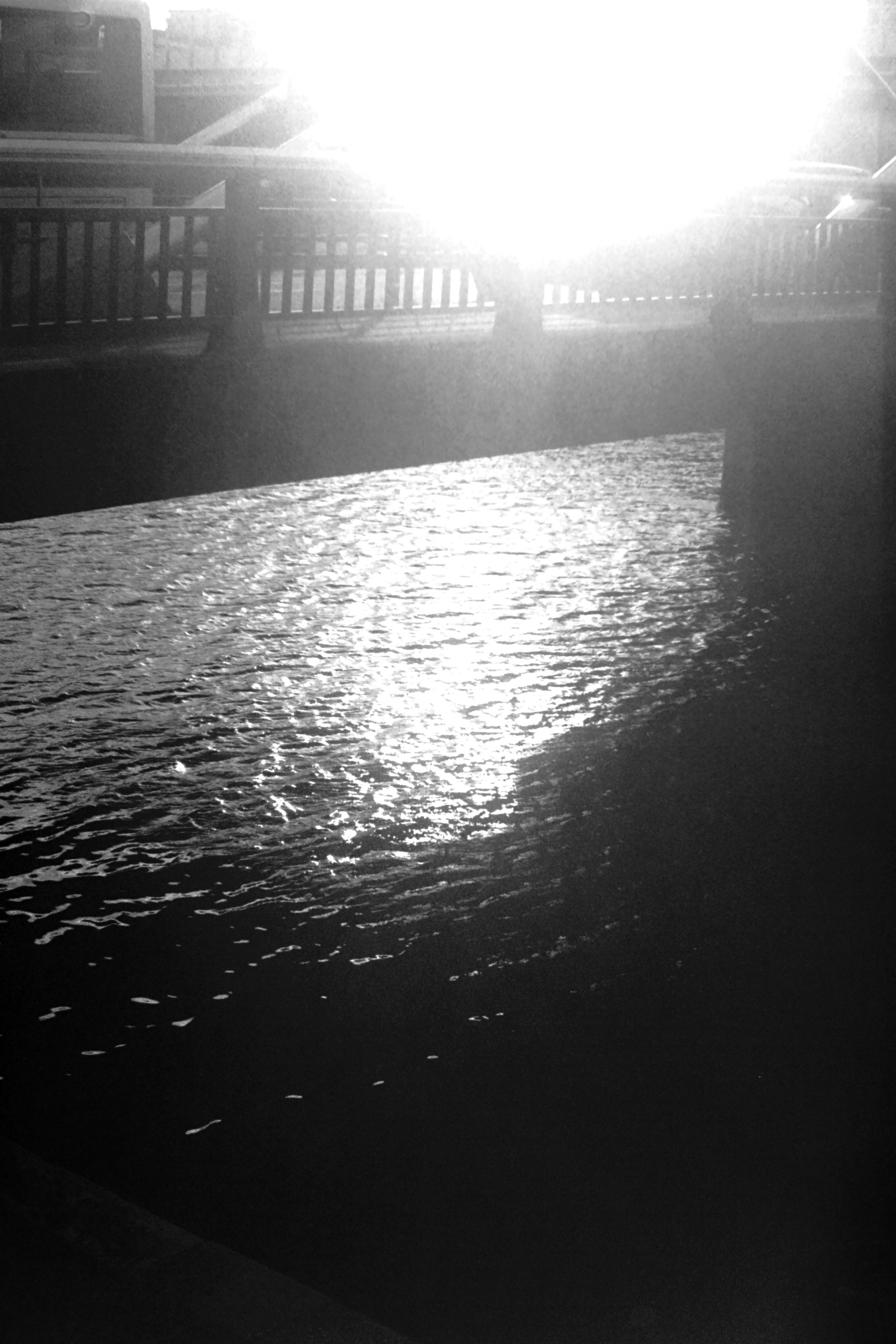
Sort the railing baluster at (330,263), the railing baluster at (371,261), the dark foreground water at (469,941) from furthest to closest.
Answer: the railing baluster at (371,261)
the railing baluster at (330,263)
the dark foreground water at (469,941)

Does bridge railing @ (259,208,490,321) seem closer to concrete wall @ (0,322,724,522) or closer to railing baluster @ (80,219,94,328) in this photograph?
concrete wall @ (0,322,724,522)

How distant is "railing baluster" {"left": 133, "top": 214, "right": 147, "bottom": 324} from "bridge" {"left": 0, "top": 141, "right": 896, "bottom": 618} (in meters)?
0.04

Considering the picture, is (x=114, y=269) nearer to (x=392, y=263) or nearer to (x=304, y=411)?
(x=304, y=411)

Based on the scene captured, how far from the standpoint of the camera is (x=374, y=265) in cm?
848

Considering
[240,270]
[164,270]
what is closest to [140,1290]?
[164,270]

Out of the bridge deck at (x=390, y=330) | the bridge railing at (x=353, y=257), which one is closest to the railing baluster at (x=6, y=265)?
the bridge deck at (x=390, y=330)

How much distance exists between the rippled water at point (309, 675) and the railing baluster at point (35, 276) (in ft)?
7.07

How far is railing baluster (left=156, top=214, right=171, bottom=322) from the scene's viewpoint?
270 inches

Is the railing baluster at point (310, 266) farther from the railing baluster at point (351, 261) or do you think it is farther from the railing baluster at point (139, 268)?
the railing baluster at point (139, 268)

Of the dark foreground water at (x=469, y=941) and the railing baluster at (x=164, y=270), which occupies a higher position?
the railing baluster at (x=164, y=270)

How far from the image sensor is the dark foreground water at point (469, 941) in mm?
4309

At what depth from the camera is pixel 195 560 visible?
13.6 metres

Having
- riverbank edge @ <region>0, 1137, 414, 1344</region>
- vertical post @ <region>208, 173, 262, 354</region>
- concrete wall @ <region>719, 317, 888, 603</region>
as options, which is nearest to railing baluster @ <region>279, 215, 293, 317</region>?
vertical post @ <region>208, 173, 262, 354</region>

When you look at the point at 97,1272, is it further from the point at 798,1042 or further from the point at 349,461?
the point at 349,461
